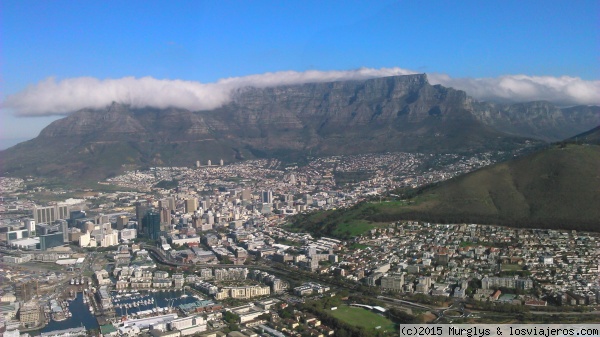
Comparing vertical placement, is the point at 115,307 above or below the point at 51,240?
below

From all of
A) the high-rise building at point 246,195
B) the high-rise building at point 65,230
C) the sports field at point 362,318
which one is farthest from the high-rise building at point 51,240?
the sports field at point 362,318

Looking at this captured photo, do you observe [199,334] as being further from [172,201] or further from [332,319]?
[172,201]

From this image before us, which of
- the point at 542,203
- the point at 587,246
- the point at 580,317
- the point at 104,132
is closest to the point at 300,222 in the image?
the point at 542,203

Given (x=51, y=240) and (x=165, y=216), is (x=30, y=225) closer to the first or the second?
(x=51, y=240)

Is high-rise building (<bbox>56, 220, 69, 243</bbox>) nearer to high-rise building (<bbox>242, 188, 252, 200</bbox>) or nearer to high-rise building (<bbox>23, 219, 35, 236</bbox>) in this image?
high-rise building (<bbox>23, 219, 35, 236</bbox>)

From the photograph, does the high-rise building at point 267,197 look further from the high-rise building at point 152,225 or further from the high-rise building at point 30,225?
the high-rise building at point 30,225

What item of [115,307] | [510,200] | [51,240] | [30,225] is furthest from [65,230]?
[510,200]
